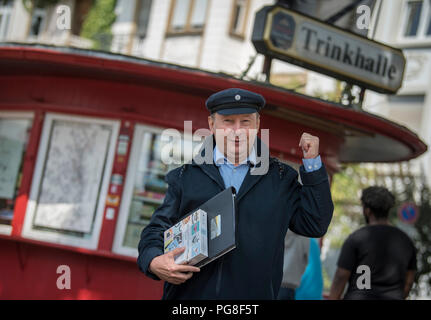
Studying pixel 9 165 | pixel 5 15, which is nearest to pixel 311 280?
pixel 9 165

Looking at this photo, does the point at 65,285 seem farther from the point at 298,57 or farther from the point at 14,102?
the point at 298,57

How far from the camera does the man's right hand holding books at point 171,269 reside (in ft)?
8.79

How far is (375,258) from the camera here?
5.08 metres

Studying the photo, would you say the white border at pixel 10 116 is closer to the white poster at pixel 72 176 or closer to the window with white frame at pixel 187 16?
the white poster at pixel 72 176

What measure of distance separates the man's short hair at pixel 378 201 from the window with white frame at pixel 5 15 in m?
22.8

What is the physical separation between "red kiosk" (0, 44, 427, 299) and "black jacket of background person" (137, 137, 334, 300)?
383cm

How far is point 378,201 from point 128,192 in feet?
9.74

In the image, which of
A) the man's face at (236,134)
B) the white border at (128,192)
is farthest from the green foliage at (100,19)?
the man's face at (236,134)

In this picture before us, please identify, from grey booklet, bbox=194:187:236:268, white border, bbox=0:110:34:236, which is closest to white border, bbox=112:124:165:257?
white border, bbox=0:110:34:236

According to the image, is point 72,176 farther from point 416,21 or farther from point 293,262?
point 416,21

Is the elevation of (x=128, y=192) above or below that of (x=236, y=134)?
above

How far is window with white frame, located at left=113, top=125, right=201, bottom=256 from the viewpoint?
6.96 metres

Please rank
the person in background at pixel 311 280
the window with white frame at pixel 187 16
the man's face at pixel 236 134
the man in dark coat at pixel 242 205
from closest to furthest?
the man in dark coat at pixel 242 205 → the man's face at pixel 236 134 → the person in background at pixel 311 280 → the window with white frame at pixel 187 16
